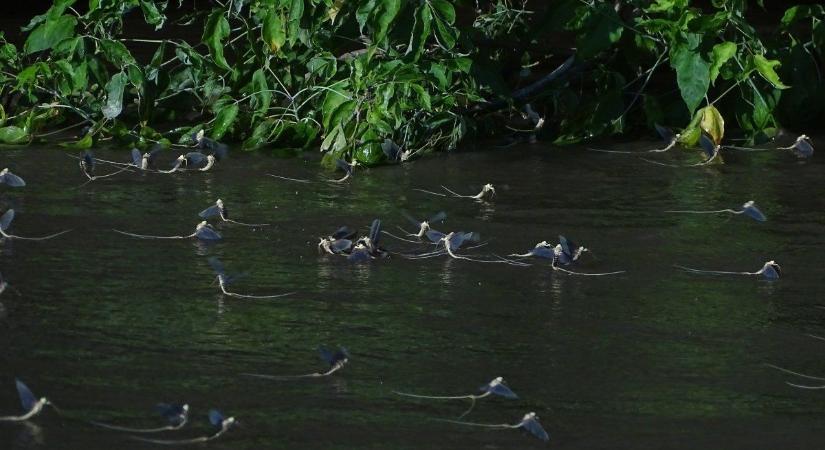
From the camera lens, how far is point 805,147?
568cm

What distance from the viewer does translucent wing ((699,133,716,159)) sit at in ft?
18.1

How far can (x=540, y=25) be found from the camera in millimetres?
5867

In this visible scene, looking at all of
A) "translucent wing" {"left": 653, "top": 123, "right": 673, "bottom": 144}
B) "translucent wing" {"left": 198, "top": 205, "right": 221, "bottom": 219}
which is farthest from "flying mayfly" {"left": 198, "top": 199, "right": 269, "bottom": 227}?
"translucent wing" {"left": 653, "top": 123, "right": 673, "bottom": 144}

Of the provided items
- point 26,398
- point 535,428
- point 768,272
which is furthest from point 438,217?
point 26,398

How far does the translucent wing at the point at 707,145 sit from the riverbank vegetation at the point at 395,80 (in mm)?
105

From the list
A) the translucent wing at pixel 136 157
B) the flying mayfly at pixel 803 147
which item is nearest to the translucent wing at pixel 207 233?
the translucent wing at pixel 136 157

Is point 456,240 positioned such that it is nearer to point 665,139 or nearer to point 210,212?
point 210,212

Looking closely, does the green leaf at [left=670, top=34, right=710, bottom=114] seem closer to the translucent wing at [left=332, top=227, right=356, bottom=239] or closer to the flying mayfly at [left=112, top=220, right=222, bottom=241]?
the translucent wing at [left=332, top=227, right=356, bottom=239]

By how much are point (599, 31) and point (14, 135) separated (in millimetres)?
2276

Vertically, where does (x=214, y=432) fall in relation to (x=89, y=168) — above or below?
below

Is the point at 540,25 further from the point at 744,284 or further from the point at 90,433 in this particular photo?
the point at 90,433

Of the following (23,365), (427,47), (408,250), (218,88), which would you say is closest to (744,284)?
(408,250)

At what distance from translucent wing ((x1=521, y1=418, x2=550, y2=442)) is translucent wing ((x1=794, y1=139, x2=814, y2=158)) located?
3207mm

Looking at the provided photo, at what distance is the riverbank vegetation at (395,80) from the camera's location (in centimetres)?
541
